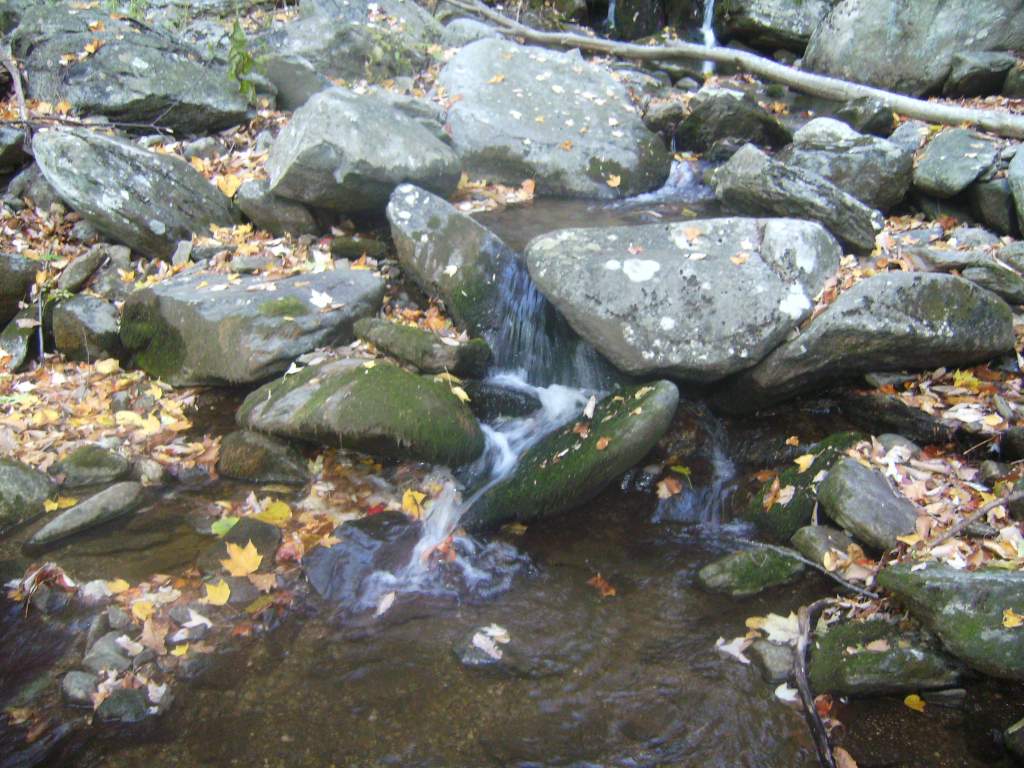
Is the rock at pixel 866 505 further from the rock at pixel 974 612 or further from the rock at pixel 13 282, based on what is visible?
the rock at pixel 13 282

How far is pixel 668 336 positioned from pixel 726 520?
1.32 meters

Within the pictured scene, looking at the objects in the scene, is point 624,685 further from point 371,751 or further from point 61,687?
point 61,687

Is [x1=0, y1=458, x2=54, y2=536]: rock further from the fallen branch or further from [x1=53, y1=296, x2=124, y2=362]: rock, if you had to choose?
the fallen branch

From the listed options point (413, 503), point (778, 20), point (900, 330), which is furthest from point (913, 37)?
point (413, 503)

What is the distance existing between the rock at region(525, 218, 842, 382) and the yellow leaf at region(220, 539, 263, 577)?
2.68 m

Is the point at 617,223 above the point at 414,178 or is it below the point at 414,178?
below

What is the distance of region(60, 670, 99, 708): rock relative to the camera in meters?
3.32

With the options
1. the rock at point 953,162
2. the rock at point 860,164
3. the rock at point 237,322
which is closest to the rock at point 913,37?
the rock at point 953,162

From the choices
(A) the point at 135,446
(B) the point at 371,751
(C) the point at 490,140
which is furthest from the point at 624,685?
(C) the point at 490,140

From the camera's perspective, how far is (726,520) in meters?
4.79

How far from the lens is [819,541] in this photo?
409 centimetres

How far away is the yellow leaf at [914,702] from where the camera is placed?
325 cm

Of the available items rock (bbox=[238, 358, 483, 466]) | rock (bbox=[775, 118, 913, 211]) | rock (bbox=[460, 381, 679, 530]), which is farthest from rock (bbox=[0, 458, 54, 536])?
rock (bbox=[775, 118, 913, 211])

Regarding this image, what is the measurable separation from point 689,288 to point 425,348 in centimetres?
200
